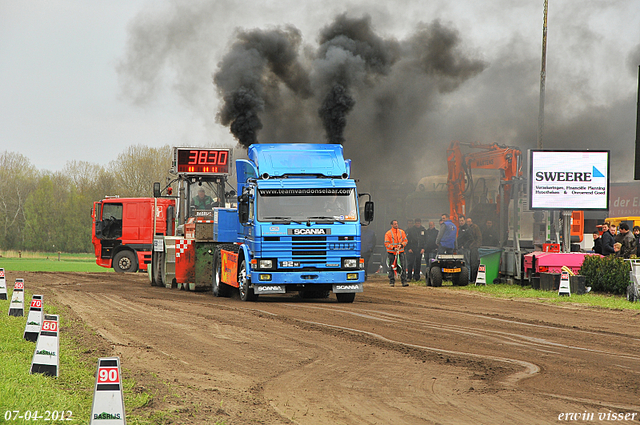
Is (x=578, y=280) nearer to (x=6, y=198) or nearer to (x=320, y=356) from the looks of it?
(x=320, y=356)

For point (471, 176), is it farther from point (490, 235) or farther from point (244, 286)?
point (244, 286)

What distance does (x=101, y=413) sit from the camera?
15.1 ft

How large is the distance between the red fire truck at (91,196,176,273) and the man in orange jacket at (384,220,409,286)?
12.7 meters

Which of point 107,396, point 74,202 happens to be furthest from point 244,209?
point 74,202

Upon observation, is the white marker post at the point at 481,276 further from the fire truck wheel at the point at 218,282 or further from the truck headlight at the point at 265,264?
the truck headlight at the point at 265,264

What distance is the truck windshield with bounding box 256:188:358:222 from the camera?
16438mm

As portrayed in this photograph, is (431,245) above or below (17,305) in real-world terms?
above

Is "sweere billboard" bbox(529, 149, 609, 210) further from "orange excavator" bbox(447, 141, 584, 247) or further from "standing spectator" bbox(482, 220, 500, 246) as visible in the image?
"standing spectator" bbox(482, 220, 500, 246)

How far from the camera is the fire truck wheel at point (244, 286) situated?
17.2 metres

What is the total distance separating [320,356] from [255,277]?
6.94 m

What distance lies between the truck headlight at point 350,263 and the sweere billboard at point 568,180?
29.5 ft

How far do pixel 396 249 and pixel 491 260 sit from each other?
3228mm

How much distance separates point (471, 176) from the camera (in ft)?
93.2

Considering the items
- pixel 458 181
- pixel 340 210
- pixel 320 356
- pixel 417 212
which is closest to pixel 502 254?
pixel 458 181
